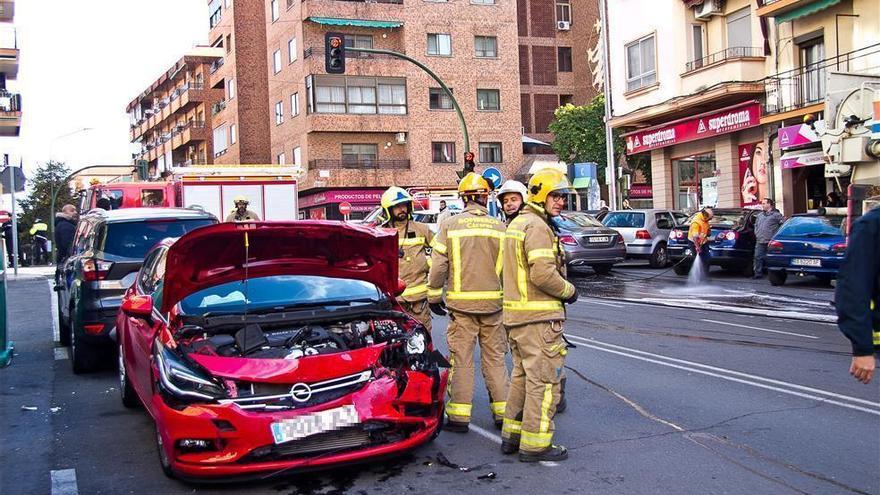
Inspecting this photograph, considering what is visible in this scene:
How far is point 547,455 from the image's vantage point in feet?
18.6

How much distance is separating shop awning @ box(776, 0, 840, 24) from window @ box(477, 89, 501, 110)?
2665 centimetres

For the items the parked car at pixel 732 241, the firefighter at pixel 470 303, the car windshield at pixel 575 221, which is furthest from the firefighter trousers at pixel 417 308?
the parked car at pixel 732 241

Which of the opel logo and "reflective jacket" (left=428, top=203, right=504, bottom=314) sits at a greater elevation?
"reflective jacket" (left=428, top=203, right=504, bottom=314)

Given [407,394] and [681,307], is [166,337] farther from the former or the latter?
[681,307]

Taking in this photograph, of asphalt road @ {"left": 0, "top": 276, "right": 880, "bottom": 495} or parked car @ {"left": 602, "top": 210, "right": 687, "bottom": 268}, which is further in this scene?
parked car @ {"left": 602, "top": 210, "right": 687, "bottom": 268}

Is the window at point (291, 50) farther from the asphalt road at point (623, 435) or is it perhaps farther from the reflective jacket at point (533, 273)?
the reflective jacket at point (533, 273)

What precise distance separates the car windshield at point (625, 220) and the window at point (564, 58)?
3287 cm

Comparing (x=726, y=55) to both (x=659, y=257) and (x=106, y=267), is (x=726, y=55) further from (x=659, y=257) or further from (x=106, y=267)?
(x=106, y=267)

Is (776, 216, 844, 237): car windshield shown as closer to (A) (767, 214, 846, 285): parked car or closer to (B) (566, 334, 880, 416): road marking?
(A) (767, 214, 846, 285): parked car

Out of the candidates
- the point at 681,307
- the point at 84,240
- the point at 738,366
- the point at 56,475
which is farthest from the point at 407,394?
the point at 681,307

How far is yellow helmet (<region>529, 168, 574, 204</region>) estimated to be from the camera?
19.0ft

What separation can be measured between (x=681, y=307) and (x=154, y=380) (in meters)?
10.7

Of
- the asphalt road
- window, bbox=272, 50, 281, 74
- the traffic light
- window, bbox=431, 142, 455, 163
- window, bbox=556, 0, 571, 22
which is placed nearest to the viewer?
the asphalt road

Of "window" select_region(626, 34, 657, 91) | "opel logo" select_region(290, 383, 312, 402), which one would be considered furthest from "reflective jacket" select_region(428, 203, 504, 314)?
"window" select_region(626, 34, 657, 91)
